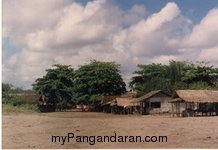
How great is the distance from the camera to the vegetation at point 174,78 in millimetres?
18670

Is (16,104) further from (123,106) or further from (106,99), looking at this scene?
(123,106)

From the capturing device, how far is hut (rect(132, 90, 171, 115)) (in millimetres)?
22359

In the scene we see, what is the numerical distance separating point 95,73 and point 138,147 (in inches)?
411

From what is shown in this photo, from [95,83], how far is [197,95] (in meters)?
5.51

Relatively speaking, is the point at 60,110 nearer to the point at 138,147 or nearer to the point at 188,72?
the point at 188,72

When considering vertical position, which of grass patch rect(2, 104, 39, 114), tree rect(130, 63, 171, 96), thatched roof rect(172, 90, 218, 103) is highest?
tree rect(130, 63, 171, 96)

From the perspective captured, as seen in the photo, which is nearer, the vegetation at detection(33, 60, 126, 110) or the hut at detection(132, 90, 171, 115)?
the vegetation at detection(33, 60, 126, 110)

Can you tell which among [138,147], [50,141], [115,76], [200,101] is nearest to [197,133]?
[138,147]

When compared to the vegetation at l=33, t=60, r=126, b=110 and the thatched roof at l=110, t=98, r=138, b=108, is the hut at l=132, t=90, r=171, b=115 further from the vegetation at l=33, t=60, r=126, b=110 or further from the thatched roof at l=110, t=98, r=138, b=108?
the vegetation at l=33, t=60, r=126, b=110

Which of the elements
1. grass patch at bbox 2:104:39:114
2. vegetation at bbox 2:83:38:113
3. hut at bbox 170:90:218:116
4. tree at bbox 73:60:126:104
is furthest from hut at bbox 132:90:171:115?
vegetation at bbox 2:83:38:113

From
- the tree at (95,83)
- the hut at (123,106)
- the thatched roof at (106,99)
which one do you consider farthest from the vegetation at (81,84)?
the hut at (123,106)

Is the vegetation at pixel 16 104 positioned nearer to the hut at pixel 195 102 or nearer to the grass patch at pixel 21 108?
the grass patch at pixel 21 108

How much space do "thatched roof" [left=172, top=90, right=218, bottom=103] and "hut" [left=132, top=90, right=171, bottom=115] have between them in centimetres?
93

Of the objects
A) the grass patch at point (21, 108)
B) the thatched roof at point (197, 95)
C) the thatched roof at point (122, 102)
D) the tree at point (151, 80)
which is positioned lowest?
the grass patch at point (21, 108)
